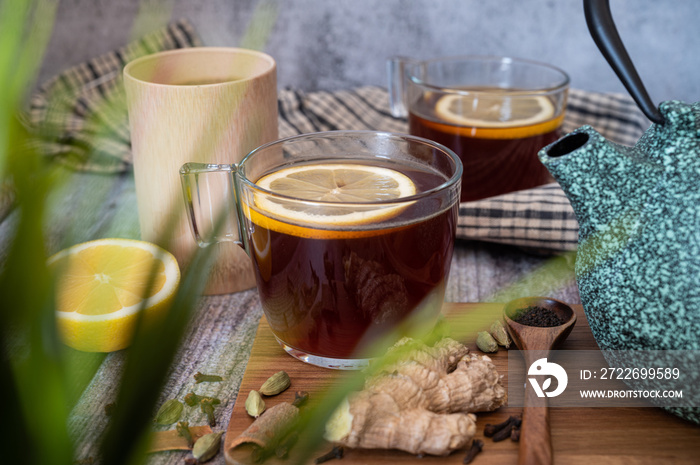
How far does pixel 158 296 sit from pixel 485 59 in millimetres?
833

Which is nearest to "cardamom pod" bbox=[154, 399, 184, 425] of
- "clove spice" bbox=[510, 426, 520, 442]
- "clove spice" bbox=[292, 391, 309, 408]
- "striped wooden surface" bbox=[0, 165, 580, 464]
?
"striped wooden surface" bbox=[0, 165, 580, 464]

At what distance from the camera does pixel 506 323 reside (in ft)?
2.62

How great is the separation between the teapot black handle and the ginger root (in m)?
0.31

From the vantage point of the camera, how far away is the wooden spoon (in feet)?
1.98

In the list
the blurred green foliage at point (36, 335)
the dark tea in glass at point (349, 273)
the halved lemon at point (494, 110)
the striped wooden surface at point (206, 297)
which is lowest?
the striped wooden surface at point (206, 297)

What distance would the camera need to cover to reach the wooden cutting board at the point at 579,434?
2.02ft

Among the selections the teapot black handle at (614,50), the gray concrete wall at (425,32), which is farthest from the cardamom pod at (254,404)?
the gray concrete wall at (425,32)

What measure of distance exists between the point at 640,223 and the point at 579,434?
0.21 metres

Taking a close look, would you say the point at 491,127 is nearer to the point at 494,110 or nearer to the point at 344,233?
the point at 494,110

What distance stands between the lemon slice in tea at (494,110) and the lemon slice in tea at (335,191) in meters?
0.35

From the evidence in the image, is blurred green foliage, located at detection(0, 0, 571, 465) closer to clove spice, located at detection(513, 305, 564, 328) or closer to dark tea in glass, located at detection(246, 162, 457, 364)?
dark tea in glass, located at detection(246, 162, 457, 364)

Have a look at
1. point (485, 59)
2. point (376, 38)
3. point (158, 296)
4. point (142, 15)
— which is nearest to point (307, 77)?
point (376, 38)

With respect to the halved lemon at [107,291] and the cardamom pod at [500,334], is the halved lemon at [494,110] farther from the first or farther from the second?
the halved lemon at [107,291]

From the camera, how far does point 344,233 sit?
2.28 ft
